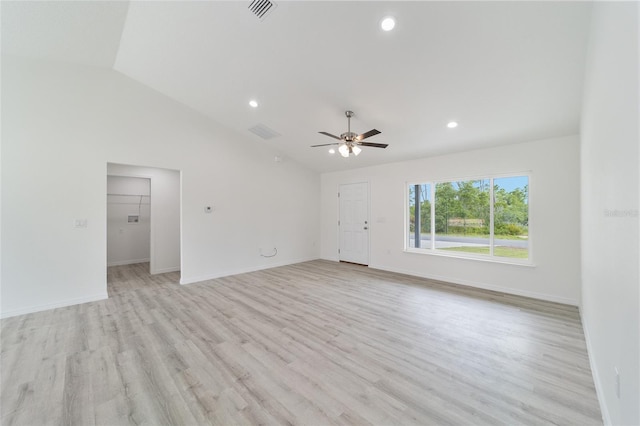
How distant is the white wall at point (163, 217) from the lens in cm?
568

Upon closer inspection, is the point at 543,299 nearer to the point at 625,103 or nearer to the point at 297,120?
the point at 625,103

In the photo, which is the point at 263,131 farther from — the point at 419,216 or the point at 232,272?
the point at 419,216

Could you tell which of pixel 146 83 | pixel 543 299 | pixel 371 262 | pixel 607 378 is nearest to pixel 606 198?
pixel 607 378

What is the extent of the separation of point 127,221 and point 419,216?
755cm

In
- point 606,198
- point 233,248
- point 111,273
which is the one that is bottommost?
point 111,273

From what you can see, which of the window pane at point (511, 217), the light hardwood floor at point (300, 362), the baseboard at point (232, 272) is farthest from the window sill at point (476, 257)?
the baseboard at point (232, 272)

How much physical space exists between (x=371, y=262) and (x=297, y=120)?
3.78 metres

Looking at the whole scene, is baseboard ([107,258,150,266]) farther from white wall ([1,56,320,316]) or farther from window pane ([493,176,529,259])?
window pane ([493,176,529,259])

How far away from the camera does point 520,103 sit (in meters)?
3.09

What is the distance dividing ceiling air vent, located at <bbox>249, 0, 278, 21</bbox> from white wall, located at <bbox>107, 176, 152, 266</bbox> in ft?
19.2

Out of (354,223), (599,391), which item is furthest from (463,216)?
(599,391)

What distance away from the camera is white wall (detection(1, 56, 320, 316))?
11.1 feet

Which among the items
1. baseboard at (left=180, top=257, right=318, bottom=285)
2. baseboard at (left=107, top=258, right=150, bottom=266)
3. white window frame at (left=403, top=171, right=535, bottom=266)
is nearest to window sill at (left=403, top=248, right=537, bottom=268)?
white window frame at (left=403, top=171, right=535, bottom=266)

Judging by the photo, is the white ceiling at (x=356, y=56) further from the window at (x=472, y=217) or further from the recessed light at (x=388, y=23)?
the window at (x=472, y=217)
